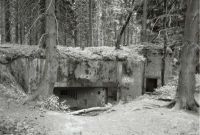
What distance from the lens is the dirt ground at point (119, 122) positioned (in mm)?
7293

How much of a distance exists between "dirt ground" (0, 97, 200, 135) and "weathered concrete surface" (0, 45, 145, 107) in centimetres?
703

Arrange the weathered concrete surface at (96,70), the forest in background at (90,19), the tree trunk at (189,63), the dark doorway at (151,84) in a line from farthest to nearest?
the dark doorway at (151,84), the weathered concrete surface at (96,70), the forest in background at (90,19), the tree trunk at (189,63)

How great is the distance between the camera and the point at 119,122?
27.3 ft

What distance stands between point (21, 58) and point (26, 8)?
14.1 ft

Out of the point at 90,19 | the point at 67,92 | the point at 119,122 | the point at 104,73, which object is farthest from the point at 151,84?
the point at 119,122

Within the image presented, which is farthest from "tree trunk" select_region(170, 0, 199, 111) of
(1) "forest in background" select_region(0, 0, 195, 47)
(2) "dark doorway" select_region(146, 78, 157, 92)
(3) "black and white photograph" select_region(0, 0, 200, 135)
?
(2) "dark doorway" select_region(146, 78, 157, 92)

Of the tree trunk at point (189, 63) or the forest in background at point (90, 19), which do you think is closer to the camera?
the tree trunk at point (189, 63)

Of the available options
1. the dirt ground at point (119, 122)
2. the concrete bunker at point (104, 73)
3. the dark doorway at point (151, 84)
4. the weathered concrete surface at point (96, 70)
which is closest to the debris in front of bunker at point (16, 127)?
the dirt ground at point (119, 122)

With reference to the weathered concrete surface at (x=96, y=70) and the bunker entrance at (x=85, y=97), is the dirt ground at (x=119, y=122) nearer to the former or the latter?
the weathered concrete surface at (x=96, y=70)

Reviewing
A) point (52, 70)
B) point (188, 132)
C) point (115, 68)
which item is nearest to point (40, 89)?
point (52, 70)

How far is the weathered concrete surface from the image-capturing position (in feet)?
54.5

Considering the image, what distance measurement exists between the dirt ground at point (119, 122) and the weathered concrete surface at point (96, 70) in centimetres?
703

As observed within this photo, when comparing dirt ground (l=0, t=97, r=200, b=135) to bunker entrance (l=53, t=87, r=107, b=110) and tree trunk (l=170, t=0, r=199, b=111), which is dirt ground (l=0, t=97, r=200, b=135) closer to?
tree trunk (l=170, t=0, r=199, b=111)

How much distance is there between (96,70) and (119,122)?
9.75 m
